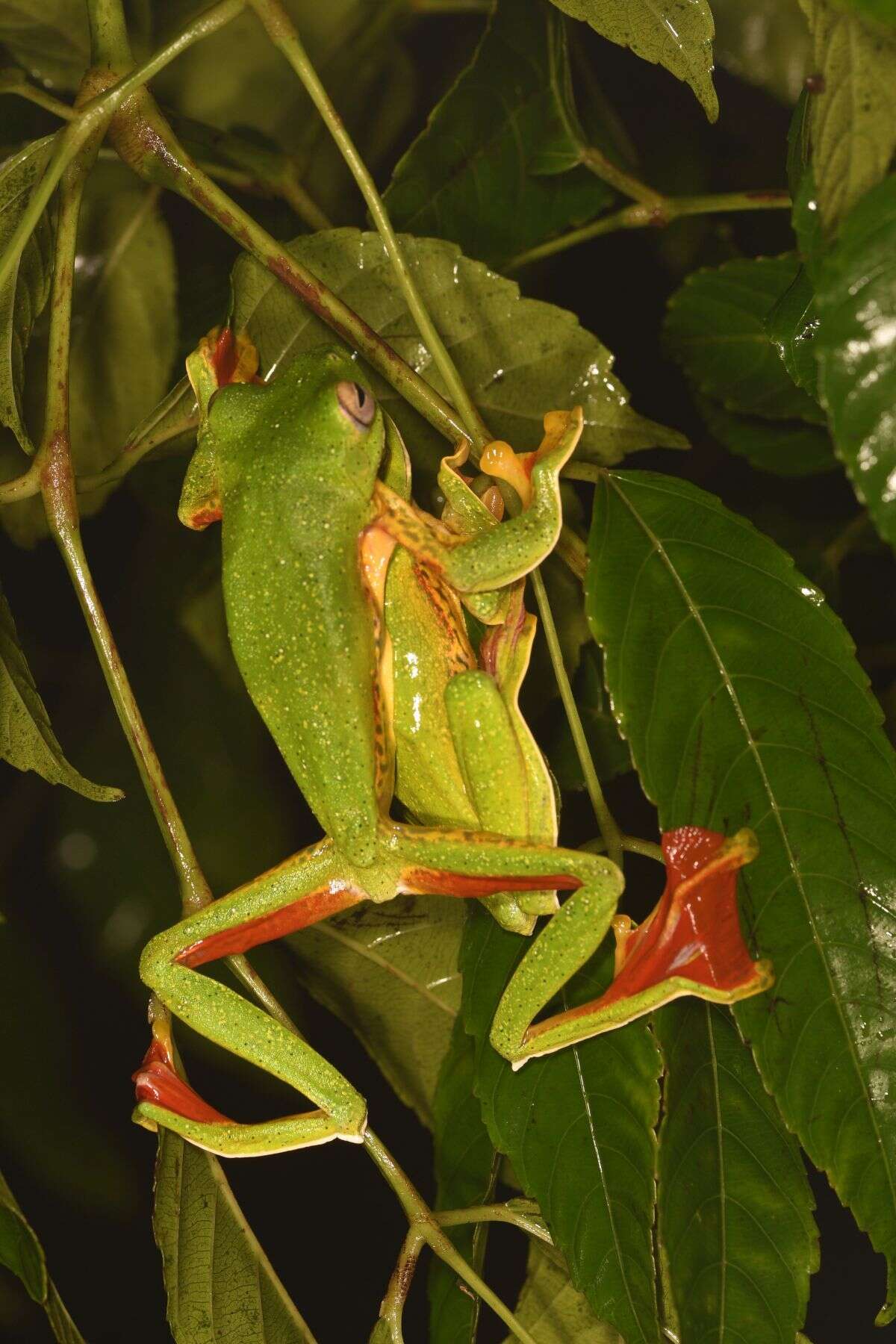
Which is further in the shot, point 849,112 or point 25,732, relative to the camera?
point 25,732

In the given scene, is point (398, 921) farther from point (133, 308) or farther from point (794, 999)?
point (133, 308)

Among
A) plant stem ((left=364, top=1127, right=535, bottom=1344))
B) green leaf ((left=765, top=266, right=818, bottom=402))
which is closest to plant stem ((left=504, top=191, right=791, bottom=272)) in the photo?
green leaf ((left=765, top=266, right=818, bottom=402))

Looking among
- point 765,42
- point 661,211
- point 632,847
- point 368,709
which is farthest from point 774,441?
point 368,709

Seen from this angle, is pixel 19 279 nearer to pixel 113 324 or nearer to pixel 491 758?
pixel 113 324

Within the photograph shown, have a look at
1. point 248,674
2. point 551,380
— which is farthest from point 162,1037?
point 551,380

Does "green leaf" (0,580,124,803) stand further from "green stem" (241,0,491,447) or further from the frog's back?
"green stem" (241,0,491,447)
